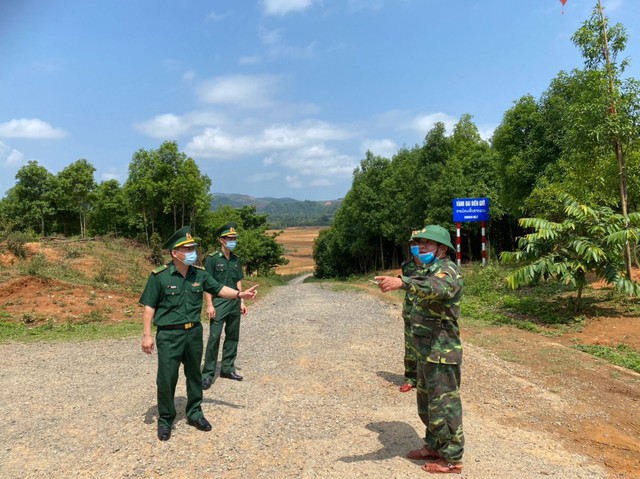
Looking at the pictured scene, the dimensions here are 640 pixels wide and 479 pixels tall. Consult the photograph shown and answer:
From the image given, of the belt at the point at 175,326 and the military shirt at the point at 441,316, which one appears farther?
the belt at the point at 175,326

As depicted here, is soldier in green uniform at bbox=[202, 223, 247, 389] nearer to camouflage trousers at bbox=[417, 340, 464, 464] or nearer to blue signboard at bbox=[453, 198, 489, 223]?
camouflage trousers at bbox=[417, 340, 464, 464]

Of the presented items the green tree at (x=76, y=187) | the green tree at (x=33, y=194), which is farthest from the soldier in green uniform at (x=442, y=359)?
the green tree at (x=33, y=194)

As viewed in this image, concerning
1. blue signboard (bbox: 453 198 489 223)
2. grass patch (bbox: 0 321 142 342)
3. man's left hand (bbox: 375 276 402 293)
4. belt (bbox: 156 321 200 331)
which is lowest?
grass patch (bbox: 0 321 142 342)

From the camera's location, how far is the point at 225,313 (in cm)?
643

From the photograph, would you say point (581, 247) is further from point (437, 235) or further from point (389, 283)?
point (389, 283)

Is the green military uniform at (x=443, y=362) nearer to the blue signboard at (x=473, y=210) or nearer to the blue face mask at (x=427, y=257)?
the blue face mask at (x=427, y=257)

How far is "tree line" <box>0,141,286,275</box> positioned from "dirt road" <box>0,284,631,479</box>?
56.9 ft

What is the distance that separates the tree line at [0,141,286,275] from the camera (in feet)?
98.7

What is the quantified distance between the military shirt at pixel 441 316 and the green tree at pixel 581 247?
7802 millimetres

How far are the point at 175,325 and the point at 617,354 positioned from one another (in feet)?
26.1

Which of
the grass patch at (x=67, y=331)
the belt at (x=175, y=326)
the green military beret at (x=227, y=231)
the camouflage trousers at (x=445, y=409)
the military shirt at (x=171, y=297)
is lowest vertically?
the grass patch at (x=67, y=331)

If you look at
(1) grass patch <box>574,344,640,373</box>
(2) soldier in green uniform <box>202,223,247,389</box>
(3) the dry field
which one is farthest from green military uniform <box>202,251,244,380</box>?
(3) the dry field

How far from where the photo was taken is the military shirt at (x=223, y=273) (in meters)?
6.46

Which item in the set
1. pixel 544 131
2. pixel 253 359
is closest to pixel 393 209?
pixel 544 131
